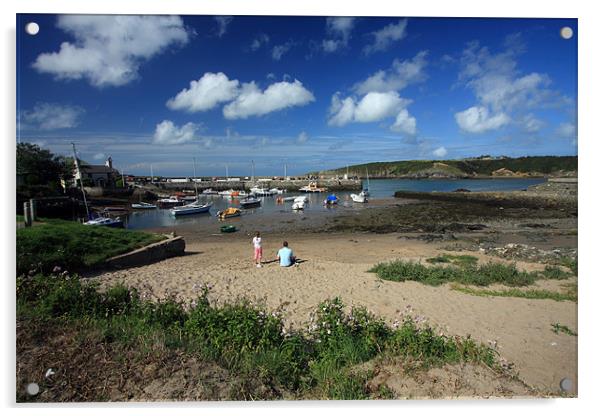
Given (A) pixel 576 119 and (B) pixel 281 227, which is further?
(B) pixel 281 227

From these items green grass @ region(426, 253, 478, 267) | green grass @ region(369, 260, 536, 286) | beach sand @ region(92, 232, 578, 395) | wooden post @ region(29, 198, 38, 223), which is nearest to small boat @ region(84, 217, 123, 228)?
beach sand @ region(92, 232, 578, 395)

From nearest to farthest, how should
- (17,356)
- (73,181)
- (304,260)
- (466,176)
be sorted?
(17,356) → (73,181) → (304,260) → (466,176)

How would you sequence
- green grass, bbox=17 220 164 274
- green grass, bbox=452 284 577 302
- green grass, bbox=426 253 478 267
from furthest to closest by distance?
green grass, bbox=426 253 478 267
green grass, bbox=452 284 577 302
green grass, bbox=17 220 164 274

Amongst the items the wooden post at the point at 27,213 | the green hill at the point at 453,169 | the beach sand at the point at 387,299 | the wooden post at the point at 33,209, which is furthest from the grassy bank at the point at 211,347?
the green hill at the point at 453,169

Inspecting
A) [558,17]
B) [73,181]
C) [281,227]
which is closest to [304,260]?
[73,181]

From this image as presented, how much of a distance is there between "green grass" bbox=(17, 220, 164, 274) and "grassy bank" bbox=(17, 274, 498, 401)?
1.05 metres

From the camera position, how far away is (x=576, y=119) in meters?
2.90

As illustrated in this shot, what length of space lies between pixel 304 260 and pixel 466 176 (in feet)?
289

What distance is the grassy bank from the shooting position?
236 centimetres

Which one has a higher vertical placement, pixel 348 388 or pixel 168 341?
pixel 168 341

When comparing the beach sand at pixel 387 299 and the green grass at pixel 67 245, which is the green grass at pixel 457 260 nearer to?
the beach sand at pixel 387 299

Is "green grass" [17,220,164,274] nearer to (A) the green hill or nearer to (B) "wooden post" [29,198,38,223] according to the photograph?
(B) "wooden post" [29,198,38,223]

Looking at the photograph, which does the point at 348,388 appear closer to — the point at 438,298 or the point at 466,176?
the point at 438,298
